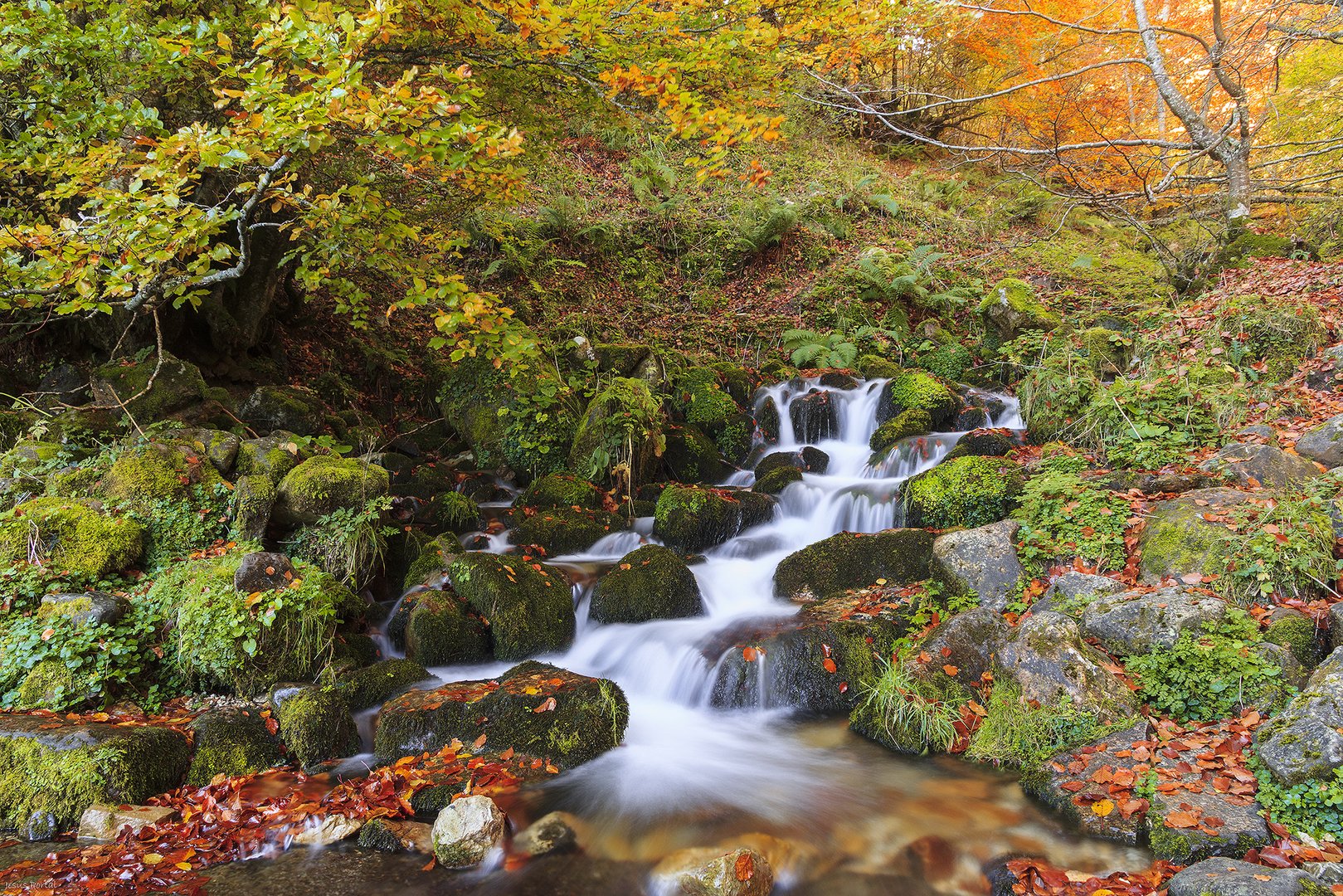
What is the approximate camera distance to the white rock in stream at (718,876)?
3584 millimetres

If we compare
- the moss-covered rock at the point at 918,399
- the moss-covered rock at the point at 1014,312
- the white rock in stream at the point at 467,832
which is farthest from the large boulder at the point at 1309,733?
the moss-covered rock at the point at 1014,312

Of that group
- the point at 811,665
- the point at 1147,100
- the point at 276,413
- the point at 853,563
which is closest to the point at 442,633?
the point at 811,665

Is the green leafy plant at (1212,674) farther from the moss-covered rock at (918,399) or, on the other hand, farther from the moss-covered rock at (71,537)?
the moss-covered rock at (71,537)

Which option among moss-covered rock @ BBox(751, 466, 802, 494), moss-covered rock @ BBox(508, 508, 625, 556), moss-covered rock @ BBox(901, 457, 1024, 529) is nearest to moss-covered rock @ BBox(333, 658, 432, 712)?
moss-covered rock @ BBox(508, 508, 625, 556)

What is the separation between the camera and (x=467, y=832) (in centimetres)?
386

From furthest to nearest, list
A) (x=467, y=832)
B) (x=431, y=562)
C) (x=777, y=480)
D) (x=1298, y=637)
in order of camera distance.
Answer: (x=777, y=480), (x=431, y=562), (x=1298, y=637), (x=467, y=832)

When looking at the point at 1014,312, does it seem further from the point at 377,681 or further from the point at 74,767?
the point at 74,767

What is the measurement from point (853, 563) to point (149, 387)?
7.09 meters

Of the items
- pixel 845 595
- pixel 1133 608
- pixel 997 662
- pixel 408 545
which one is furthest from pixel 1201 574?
pixel 408 545

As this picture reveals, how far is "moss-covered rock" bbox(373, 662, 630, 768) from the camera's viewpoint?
4855mm

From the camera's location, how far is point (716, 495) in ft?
27.5

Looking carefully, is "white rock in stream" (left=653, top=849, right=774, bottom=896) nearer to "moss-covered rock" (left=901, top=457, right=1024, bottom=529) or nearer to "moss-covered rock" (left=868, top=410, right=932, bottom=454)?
"moss-covered rock" (left=901, top=457, right=1024, bottom=529)

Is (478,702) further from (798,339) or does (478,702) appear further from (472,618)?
(798,339)

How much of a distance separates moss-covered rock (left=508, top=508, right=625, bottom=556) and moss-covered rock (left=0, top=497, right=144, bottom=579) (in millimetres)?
3487
